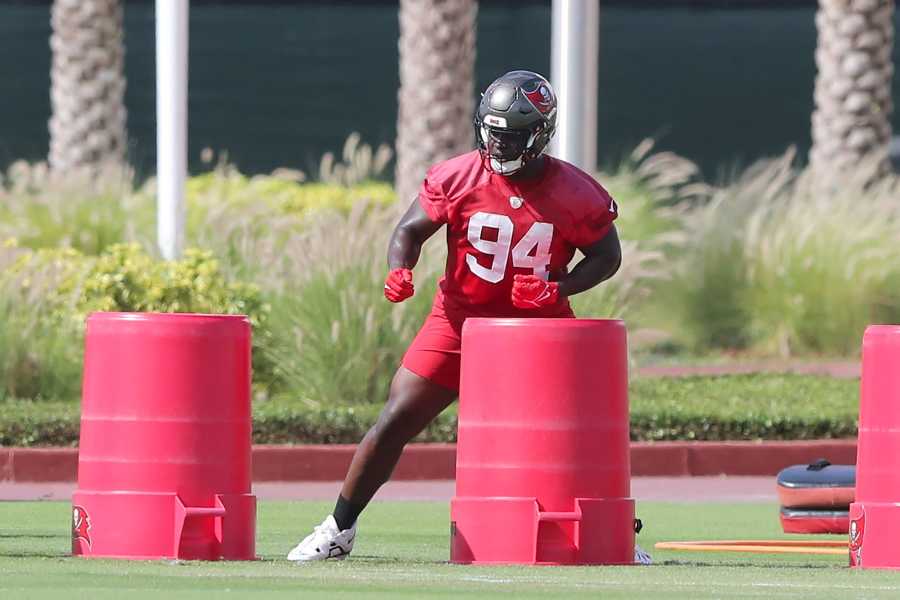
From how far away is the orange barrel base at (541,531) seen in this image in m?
8.12

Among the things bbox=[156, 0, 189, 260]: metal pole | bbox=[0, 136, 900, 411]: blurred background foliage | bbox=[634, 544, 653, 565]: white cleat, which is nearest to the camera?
bbox=[634, 544, 653, 565]: white cleat

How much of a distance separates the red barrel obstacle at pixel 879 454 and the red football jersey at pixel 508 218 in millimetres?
1068

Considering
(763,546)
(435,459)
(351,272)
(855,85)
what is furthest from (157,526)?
(855,85)

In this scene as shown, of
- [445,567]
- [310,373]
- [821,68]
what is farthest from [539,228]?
[821,68]

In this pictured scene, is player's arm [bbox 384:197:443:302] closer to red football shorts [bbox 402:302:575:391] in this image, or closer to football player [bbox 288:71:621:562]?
football player [bbox 288:71:621:562]

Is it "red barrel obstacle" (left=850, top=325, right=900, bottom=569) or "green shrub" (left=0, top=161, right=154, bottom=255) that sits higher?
"green shrub" (left=0, top=161, right=154, bottom=255)

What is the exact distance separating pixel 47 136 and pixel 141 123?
55.2 inches

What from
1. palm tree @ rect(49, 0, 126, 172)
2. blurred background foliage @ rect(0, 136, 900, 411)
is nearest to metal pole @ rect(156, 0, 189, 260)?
blurred background foliage @ rect(0, 136, 900, 411)

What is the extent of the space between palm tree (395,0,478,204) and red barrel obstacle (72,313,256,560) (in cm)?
1531

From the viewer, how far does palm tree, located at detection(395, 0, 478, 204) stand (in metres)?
23.6

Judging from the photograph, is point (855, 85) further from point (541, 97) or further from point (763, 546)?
point (541, 97)

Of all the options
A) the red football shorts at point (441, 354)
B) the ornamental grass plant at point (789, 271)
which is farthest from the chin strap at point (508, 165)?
the ornamental grass plant at point (789, 271)

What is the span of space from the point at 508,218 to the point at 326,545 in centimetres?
139

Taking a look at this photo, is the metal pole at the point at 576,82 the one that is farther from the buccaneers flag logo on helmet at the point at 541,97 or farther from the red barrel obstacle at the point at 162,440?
the red barrel obstacle at the point at 162,440
